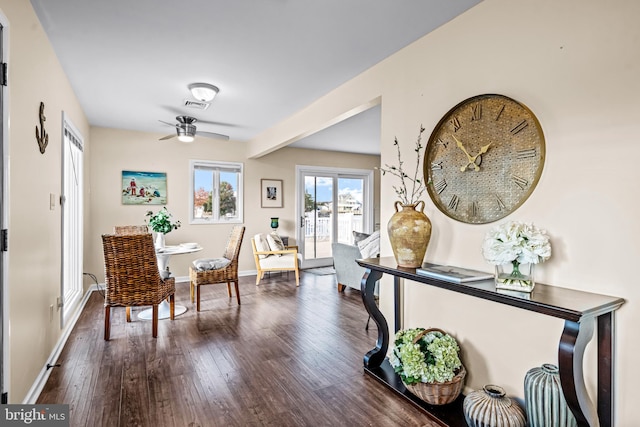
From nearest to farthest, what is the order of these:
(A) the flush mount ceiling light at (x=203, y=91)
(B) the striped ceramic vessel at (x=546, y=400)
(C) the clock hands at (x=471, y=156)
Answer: (B) the striped ceramic vessel at (x=546, y=400) < (C) the clock hands at (x=471, y=156) < (A) the flush mount ceiling light at (x=203, y=91)

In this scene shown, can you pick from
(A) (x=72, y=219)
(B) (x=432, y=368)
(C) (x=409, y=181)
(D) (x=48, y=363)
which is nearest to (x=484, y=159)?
(C) (x=409, y=181)

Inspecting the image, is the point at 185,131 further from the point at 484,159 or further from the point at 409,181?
the point at 484,159

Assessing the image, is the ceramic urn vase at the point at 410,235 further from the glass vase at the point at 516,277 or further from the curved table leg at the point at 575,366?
the curved table leg at the point at 575,366

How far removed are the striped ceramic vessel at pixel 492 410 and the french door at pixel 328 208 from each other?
203 inches

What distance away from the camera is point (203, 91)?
3.38 metres

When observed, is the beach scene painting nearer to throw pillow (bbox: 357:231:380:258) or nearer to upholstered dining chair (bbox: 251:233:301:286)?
upholstered dining chair (bbox: 251:233:301:286)

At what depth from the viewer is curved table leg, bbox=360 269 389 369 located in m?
2.50

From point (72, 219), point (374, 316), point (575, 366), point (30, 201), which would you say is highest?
point (30, 201)

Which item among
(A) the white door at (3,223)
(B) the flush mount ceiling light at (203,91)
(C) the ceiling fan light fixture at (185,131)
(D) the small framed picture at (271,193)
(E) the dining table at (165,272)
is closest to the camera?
(A) the white door at (3,223)

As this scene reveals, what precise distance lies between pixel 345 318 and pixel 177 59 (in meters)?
2.98

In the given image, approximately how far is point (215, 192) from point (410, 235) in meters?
4.58

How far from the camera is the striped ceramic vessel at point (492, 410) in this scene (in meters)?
1.71

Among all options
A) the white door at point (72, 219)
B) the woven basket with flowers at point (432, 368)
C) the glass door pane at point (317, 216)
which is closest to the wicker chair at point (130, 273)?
the white door at point (72, 219)

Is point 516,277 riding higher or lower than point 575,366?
higher
